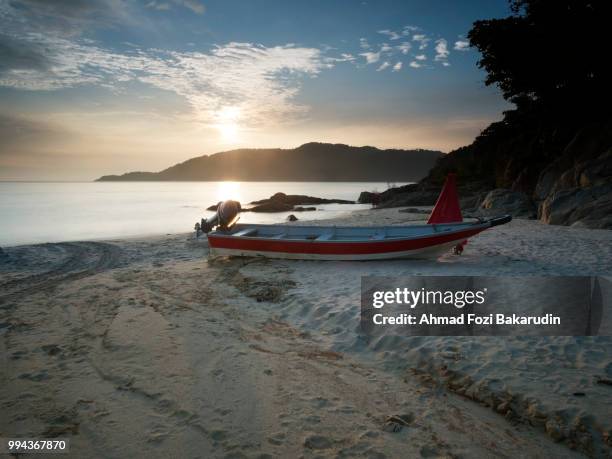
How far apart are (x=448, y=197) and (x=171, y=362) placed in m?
9.56

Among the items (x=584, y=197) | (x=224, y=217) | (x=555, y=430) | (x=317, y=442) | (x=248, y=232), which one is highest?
(x=584, y=197)

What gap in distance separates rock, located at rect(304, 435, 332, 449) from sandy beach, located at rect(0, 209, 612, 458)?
0.9 inches

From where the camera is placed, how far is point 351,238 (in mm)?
11281

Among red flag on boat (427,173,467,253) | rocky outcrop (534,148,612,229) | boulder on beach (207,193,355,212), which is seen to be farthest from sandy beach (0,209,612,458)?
boulder on beach (207,193,355,212)

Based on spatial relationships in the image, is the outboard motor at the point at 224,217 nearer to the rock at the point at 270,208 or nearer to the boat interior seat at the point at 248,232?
the boat interior seat at the point at 248,232

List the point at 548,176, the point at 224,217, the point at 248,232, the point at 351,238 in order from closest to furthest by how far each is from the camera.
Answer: the point at 351,238 < the point at 224,217 < the point at 248,232 < the point at 548,176

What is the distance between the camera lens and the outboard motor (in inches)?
467

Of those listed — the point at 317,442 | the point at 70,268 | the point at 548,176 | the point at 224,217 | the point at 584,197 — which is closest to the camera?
the point at 317,442

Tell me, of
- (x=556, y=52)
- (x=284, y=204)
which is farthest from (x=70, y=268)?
(x=284, y=204)

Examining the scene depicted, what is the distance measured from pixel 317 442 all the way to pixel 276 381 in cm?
117

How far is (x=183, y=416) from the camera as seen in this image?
3734 mm

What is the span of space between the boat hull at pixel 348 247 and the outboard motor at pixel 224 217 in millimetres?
845

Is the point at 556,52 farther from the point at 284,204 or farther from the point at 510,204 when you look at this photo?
the point at 284,204

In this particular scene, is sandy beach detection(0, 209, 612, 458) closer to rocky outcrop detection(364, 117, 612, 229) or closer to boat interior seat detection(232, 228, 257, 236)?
boat interior seat detection(232, 228, 257, 236)
